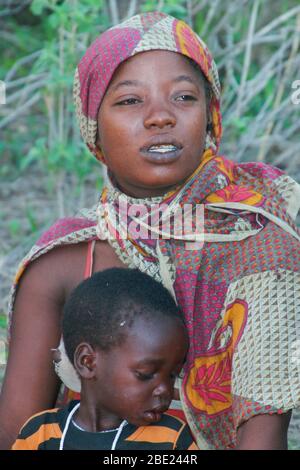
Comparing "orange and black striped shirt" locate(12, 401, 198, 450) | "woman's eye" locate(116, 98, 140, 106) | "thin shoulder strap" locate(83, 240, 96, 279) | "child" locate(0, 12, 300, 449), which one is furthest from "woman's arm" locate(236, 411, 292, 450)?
"woman's eye" locate(116, 98, 140, 106)

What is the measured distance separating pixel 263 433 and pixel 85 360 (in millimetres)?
439

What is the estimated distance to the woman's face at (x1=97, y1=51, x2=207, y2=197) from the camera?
2486 mm

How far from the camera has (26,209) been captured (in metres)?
4.64

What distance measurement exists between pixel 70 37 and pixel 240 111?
814 mm

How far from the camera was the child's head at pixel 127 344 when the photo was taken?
227 cm

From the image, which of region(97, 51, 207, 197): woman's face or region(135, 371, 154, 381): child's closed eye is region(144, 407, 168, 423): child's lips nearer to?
region(135, 371, 154, 381): child's closed eye

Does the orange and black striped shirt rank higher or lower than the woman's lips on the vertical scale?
lower

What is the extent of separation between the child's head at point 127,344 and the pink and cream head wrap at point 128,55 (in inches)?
20.8

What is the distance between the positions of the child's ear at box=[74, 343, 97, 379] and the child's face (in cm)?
4

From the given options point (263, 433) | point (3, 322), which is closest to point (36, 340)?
point (263, 433)

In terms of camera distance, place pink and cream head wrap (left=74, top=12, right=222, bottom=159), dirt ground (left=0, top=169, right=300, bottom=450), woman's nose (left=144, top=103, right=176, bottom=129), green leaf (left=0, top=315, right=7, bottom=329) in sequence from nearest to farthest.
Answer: woman's nose (left=144, top=103, right=176, bottom=129)
pink and cream head wrap (left=74, top=12, right=222, bottom=159)
green leaf (left=0, top=315, right=7, bottom=329)
dirt ground (left=0, top=169, right=300, bottom=450)

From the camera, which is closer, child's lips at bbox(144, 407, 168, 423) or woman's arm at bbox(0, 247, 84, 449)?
child's lips at bbox(144, 407, 168, 423)

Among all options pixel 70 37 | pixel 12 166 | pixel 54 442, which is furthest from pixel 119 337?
pixel 12 166

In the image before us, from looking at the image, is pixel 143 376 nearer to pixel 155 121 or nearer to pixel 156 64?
pixel 155 121
